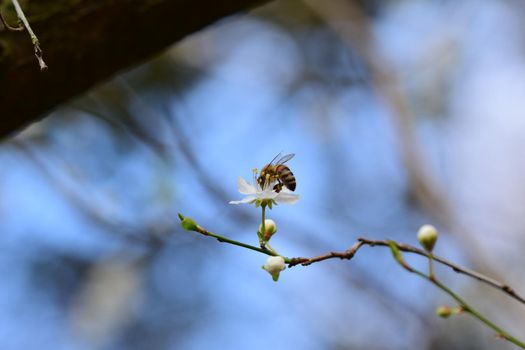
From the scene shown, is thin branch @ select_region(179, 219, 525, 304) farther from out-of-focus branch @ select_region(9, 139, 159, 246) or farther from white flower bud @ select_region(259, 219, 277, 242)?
out-of-focus branch @ select_region(9, 139, 159, 246)

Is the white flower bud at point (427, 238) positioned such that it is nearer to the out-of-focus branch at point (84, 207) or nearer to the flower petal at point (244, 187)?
the flower petal at point (244, 187)

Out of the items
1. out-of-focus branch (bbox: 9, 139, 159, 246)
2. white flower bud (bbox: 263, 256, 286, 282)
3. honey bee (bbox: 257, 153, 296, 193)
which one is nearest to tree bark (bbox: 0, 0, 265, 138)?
honey bee (bbox: 257, 153, 296, 193)

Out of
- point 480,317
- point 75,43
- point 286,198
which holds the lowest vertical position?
point 480,317

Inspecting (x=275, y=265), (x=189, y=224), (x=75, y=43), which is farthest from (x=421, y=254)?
(x=75, y=43)

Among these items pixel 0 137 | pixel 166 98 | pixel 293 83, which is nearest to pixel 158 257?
pixel 166 98

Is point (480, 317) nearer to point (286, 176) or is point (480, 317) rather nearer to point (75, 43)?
point (286, 176)

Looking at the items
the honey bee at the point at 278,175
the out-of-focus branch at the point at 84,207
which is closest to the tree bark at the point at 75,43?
the honey bee at the point at 278,175
